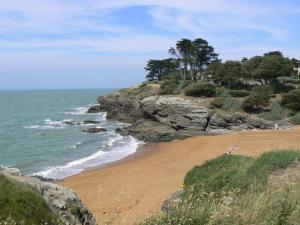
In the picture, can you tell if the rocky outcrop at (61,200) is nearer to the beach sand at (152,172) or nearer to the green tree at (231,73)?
the beach sand at (152,172)

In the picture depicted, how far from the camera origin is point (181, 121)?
147ft

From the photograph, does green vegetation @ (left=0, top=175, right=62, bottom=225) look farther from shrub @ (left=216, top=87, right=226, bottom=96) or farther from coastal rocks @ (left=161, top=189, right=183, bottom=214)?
shrub @ (left=216, top=87, right=226, bottom=96)

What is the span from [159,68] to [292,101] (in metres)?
55.4

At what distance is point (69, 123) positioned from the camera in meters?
64.4

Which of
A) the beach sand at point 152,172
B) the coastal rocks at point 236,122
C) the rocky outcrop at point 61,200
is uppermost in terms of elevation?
the rocky outcrop at point 61,200

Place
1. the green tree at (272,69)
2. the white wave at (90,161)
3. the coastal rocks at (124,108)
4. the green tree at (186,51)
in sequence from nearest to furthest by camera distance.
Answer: the white wave at (90,161), the green tree at (272,69), the coastal rocks at (124,108), the green tree at (186,51)

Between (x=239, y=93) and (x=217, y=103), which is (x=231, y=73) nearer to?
(x=239, y=93)

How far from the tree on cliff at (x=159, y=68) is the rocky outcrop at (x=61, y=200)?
8588 cm

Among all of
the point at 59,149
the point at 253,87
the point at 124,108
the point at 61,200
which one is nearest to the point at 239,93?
the point at 253,87

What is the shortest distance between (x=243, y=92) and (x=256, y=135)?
547 inches

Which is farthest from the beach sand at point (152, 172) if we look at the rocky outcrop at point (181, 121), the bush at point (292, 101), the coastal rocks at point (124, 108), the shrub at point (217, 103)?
the coastal rocks at point (124, 108)

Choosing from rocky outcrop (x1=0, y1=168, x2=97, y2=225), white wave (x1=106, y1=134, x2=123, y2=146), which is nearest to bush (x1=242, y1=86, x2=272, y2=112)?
white wave (x1=106, y1=134, x2=123, y2=146)

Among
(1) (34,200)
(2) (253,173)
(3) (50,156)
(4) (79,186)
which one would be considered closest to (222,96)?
(3) (50,156)

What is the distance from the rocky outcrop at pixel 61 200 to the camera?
7824 millimetres
